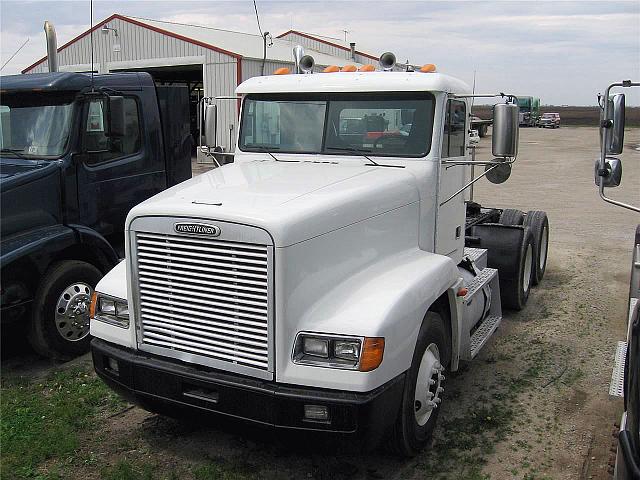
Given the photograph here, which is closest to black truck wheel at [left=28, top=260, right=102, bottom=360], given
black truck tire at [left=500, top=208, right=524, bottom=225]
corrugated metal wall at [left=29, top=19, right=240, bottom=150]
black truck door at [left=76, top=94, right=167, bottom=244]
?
black truck door at [left=76, top=94, right=167, bottom=244]

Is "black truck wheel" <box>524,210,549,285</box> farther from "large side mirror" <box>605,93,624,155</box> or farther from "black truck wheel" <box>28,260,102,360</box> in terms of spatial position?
"black truck wheel" <box>28,260,102,360</box>

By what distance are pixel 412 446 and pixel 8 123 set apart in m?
4.89

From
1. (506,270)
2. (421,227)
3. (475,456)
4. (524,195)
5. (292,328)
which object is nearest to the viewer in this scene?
(292,328)

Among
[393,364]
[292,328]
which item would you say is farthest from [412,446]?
[292,328]

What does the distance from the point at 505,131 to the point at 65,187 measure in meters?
3.95

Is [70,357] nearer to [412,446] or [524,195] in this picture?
[412,446]

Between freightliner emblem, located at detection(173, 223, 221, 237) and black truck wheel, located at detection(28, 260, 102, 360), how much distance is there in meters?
2.64

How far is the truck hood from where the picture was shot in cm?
366

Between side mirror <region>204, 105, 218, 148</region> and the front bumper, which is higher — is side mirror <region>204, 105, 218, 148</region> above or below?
above

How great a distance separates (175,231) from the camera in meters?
3.77

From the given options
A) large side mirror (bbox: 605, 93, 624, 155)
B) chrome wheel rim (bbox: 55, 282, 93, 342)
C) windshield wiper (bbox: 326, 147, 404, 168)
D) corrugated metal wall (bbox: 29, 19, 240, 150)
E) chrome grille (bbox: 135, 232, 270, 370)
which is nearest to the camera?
chrome grille (bbox: 135, 232, 270, 370)

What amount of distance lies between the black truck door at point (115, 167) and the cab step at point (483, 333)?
3.64 metres

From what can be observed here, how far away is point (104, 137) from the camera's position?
6496mm

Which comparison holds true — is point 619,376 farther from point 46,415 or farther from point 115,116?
point 115,116
